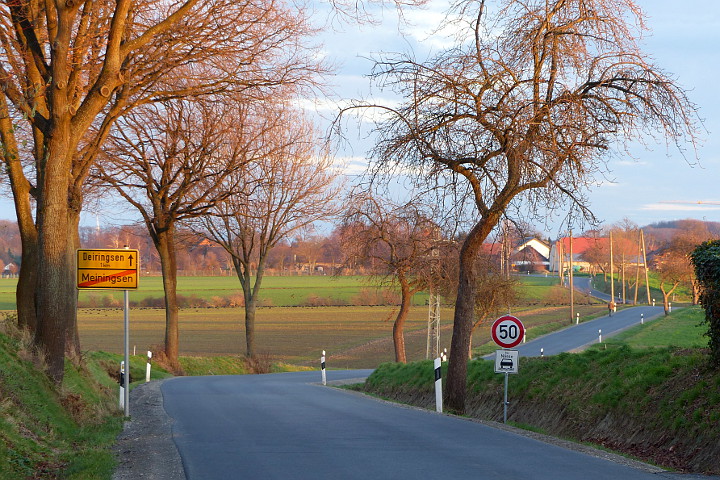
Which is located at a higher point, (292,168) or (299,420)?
(292,168)

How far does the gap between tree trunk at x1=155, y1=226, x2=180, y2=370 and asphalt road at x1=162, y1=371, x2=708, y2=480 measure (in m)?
18.0

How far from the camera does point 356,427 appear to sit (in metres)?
12.4

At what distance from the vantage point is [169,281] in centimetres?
3400

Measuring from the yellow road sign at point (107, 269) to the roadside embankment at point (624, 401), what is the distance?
756 cm

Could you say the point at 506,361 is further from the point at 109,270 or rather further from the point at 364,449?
the point at 109,270

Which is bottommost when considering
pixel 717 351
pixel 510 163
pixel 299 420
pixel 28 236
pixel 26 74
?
pixel 299 420

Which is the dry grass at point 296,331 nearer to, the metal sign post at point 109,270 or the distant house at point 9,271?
→ the metal sign post at point 109,270

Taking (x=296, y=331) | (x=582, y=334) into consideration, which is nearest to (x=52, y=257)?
(x=582, y=334)

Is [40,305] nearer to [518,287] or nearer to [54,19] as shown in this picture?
[54,19]

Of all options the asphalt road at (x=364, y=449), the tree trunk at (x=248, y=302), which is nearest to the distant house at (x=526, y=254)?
the asphalt road at (x=364, y=449)

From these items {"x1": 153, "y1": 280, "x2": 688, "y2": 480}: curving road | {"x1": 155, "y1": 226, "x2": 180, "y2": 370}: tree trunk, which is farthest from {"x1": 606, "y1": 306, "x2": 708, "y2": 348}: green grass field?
{"x1": 153, "y1": 280, "x2": 688, "y2": 480}: curving road

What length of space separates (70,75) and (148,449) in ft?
25.2

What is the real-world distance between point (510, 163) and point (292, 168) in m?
24.0

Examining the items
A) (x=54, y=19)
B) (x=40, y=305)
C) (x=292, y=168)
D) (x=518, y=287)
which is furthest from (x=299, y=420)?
(x=518, y=287)
